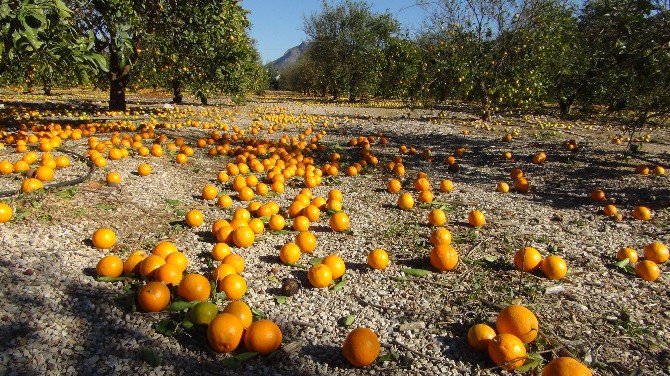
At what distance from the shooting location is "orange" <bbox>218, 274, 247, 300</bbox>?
12.3 ft

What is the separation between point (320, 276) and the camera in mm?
4070

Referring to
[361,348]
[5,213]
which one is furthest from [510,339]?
[5,213]

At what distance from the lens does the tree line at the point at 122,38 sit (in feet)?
16.0

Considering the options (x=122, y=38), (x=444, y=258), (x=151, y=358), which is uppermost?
(x=122, y=38)

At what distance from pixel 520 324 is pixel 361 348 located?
1.20 m

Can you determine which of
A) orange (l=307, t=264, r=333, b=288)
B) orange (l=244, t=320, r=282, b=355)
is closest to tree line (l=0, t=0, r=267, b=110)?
orange (l=307, t=264, r=333, b=288)

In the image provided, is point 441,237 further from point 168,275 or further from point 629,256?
point 168,275

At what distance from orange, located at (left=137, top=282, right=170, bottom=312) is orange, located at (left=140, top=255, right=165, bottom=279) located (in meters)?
0.38

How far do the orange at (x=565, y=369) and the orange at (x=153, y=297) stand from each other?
115 inches

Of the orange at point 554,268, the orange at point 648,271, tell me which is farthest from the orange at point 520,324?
the orange at point 648,271

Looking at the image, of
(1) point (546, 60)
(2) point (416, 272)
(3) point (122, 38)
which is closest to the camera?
(2) point (416, 272)

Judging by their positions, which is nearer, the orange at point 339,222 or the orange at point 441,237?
the orange at point 441,237

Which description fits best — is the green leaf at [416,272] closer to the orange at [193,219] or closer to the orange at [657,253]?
the orange at [657,253]

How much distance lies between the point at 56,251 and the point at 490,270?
470cm
